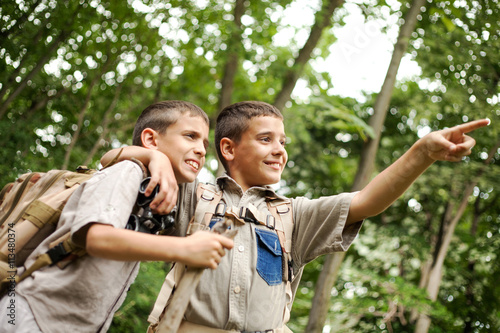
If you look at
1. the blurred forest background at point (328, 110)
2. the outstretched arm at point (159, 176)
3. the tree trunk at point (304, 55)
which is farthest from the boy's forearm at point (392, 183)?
the tree trunk at point (304, 55)

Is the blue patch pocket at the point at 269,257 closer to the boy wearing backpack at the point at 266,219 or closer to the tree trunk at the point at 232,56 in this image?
the boy wearing backpack at the point at 266,219

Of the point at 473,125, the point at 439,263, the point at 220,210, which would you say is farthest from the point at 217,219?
the point at 439,263

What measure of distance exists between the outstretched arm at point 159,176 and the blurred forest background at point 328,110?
3191 millimetres

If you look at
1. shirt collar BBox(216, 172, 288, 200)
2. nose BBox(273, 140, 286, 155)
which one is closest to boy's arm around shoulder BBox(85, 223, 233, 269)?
shirt collar BBox(216, 172, 288, 200)

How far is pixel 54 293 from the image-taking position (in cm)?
158

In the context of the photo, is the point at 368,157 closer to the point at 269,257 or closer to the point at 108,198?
the point at 269,257

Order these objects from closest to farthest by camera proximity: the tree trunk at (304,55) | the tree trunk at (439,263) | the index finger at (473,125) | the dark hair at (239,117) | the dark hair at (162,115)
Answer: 1. the index finger at (473,125)
2. the dark hair at (162,115)
3. the dark hair at (239,117)
4. the tree trunk at (304,55)
5. the tree trunk at (439,263)

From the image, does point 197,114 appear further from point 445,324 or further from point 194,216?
point 445,324

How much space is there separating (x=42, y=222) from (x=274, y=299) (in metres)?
1.03

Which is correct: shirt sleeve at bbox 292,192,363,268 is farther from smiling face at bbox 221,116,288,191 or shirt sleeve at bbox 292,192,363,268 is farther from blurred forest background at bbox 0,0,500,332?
blurred forest background at bbox 0,0,500,332

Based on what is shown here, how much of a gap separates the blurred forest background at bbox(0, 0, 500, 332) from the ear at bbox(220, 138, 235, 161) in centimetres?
256

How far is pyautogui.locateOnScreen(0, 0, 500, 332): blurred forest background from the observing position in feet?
16.8

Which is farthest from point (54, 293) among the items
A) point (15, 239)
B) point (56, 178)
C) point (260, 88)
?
point (260, 88)

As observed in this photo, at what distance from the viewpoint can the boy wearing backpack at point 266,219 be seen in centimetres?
183
